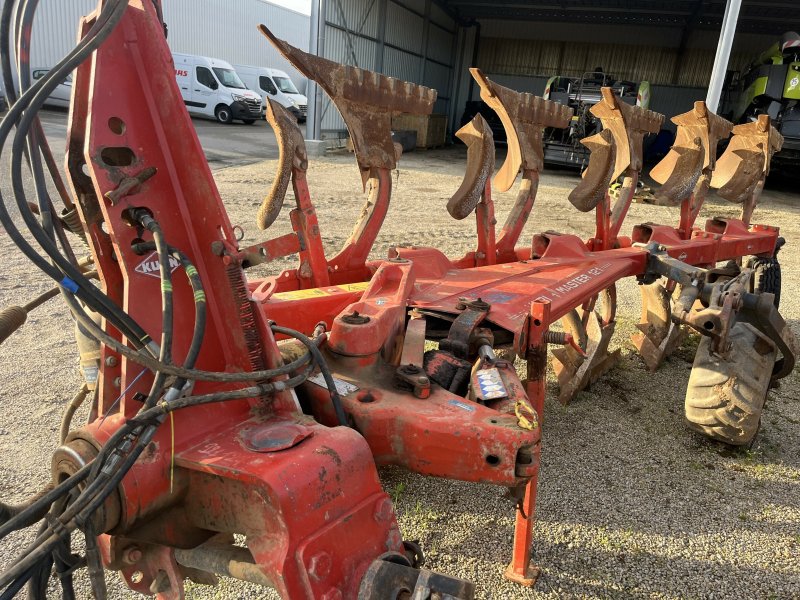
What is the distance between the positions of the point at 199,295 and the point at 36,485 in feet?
6.03

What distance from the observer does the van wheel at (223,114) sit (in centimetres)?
1958

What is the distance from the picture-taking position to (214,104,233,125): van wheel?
19.6 meters

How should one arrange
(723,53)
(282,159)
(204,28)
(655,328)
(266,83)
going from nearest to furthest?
(282,159) < (655,328) < (723,53) < (266,83) < (204,28)

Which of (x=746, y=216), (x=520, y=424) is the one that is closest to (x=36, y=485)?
(x=520, y=424)

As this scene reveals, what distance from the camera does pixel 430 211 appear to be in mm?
8844

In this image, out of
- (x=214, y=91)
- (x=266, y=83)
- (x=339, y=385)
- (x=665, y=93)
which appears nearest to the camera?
(x=339, y=385)

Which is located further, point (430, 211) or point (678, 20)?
point (678, 20)

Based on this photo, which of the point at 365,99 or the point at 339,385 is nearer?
the point at 339,385

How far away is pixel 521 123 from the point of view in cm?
333

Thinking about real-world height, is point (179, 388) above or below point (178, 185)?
below

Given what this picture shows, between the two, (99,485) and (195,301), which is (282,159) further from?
(99,485)

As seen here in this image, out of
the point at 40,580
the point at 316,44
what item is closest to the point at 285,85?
the point at 316,44

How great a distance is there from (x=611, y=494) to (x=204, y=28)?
2771 centimetres

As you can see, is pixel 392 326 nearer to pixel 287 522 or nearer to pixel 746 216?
pixel 287 522
